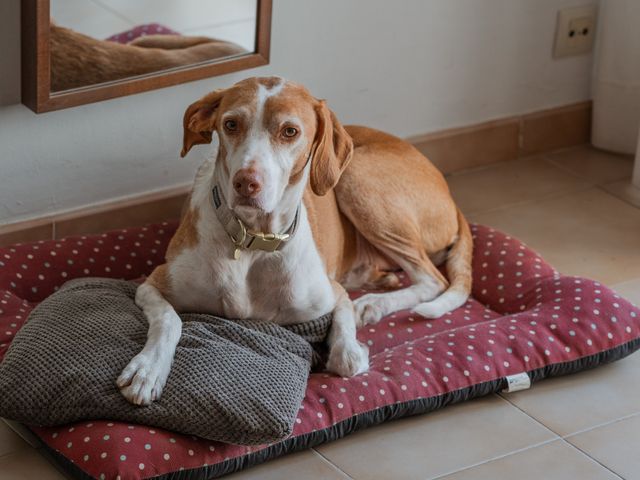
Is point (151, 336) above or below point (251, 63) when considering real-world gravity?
below

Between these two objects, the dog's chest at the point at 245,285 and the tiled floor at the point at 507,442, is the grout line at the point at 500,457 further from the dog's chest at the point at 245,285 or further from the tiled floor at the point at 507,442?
the dog's chest at the point at 245,285

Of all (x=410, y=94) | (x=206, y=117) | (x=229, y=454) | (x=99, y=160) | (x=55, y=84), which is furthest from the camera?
(x=410, y=94)

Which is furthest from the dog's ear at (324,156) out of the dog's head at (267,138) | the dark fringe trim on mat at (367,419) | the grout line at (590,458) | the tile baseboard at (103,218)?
the tile baseboard at (103,218)

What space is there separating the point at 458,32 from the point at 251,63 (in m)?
0.84

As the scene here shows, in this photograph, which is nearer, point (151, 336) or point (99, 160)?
point (151, 336)

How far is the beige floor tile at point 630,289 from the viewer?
337 cm

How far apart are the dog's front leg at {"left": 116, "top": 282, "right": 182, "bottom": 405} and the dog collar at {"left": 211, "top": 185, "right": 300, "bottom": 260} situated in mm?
210

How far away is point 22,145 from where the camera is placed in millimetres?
3156

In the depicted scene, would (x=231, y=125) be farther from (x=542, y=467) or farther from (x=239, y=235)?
(x=542, y=467)

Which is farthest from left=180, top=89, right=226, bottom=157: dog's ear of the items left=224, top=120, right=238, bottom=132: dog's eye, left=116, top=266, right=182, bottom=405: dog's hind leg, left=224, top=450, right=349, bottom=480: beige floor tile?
left=224, top=450, right=349, bottom=480: beige floor tile

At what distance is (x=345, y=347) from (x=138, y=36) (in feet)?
3.40

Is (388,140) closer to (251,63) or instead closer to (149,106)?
(251,63)

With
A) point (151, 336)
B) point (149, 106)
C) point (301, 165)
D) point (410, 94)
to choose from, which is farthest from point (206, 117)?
point (410, 94)

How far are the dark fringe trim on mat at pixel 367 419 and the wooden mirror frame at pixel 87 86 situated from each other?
0.94m
